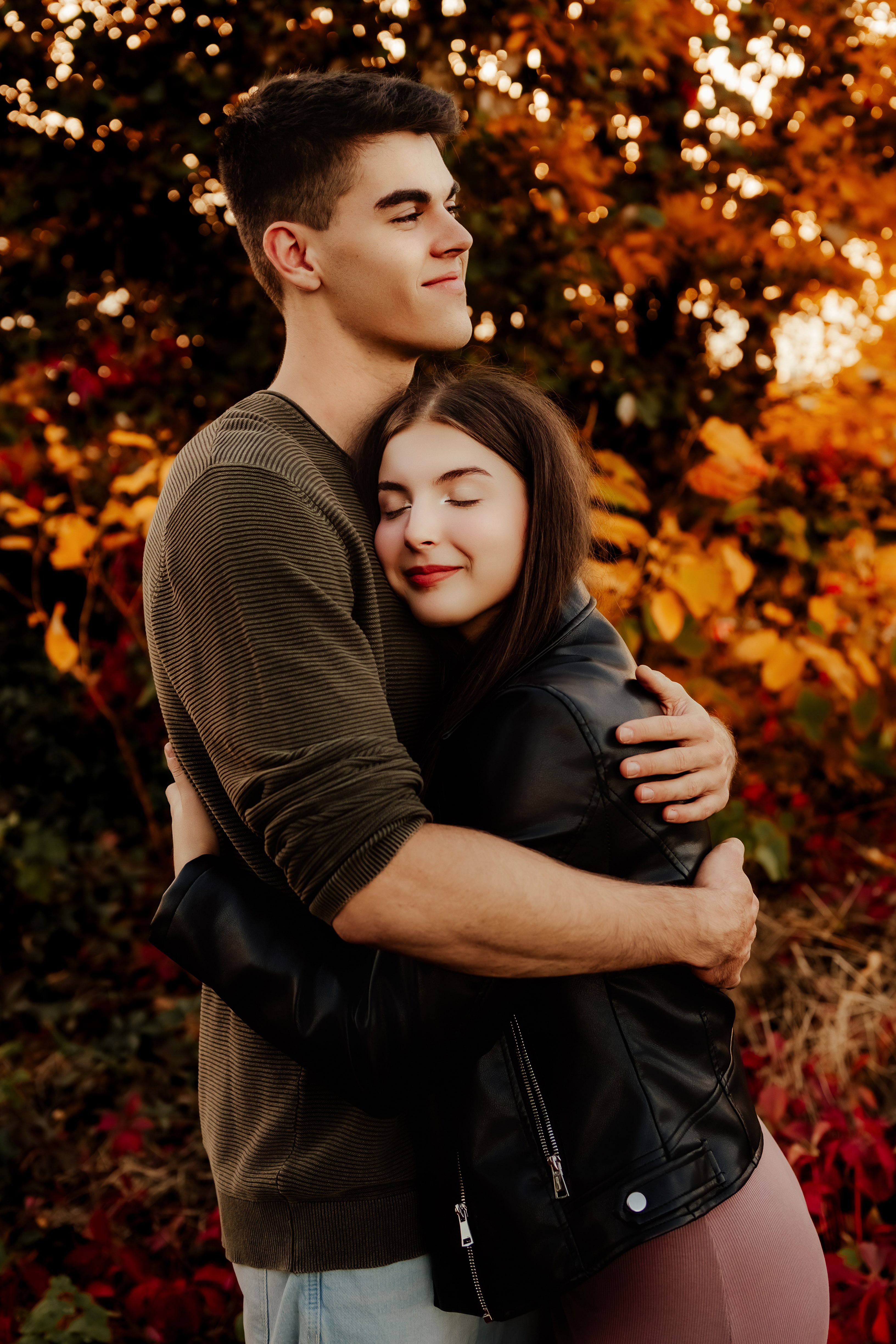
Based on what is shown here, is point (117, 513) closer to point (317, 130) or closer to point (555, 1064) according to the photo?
point (317, 130)

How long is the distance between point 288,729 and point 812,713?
2.47 metres

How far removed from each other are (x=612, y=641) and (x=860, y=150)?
9.42 feet

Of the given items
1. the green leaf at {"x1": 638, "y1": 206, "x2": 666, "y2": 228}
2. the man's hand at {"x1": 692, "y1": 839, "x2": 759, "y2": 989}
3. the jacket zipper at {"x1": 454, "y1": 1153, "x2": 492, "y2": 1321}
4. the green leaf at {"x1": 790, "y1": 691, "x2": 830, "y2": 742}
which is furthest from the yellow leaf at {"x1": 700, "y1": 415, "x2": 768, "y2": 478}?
the jacket zipper at {"x1": 454, "y1": 1153, "x2": 492, "y2": 1321}

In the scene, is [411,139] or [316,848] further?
[411,139]

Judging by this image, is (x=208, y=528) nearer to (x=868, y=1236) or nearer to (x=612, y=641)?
(x=612, y=641)

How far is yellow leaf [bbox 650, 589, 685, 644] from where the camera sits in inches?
107

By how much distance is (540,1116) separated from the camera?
1230mm

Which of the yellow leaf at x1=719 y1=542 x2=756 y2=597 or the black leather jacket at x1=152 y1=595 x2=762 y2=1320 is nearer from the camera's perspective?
the black leather jacket at x1=152 y1=595 x2=762 y2=1320

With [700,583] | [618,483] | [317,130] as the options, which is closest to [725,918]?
[317,130]

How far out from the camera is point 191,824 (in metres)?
1.42

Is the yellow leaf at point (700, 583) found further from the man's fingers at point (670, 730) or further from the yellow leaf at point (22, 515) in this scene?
the yellow leaf at point (22, 515)

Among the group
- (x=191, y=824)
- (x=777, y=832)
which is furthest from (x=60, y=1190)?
(x=777, y=832)

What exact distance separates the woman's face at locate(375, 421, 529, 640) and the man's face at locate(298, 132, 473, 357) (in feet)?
0.70

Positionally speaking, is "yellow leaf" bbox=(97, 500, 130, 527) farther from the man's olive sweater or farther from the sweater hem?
the sweater hem
